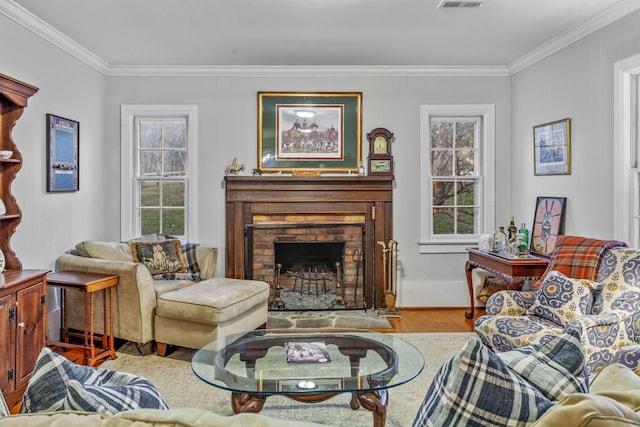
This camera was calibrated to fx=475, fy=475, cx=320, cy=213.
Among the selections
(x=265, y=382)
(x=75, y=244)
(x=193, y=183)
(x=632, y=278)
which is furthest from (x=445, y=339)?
(x=75, y=244)

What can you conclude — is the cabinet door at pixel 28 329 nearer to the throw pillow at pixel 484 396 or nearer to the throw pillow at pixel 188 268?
the throw pillow at pixel 188 268

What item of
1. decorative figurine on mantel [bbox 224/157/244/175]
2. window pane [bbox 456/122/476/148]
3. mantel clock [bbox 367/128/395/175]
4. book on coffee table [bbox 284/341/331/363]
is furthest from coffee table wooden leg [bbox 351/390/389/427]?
window pane [bbox 456/122/476/148]

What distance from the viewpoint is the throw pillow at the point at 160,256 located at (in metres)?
4.33

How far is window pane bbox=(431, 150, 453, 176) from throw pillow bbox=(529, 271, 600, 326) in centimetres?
228

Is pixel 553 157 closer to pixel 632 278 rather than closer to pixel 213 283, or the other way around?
pixel 632 278

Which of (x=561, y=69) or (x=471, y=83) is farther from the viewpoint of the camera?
(x=471, y=83)

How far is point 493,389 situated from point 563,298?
238 cm

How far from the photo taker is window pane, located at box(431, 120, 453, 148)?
5.24 m

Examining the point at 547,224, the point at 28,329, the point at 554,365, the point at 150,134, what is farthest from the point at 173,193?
the point at 554,365

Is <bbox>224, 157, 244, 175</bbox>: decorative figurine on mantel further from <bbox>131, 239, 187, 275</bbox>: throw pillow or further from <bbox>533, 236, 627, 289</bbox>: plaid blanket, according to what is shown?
<bbox>533, 236, 627, 289</bbox>: plaid blanket

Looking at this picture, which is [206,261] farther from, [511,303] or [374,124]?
[511,303]

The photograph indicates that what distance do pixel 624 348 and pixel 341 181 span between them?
3075 millimetres

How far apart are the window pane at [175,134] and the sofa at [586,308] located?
11.7ft

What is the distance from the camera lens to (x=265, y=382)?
7.35ft
